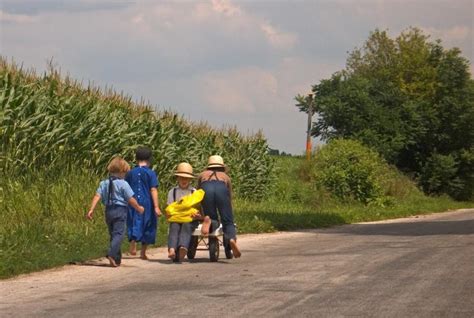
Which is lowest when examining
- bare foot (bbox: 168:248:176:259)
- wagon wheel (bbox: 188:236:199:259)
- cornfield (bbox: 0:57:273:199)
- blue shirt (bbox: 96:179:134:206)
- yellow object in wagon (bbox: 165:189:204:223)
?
bare foot (bbox: 168:248:176:259)

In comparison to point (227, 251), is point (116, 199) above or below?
above

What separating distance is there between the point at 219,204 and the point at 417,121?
48194 mm

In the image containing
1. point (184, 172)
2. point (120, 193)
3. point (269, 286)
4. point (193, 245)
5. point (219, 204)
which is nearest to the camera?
point (269, 286)

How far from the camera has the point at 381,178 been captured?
47.4 meters

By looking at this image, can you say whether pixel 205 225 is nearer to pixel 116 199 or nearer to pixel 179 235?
pixel 179 235

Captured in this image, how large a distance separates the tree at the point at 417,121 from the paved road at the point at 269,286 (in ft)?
137

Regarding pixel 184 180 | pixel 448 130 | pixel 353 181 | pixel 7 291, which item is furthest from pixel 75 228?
pixel 448 130

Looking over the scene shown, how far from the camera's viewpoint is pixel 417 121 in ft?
207

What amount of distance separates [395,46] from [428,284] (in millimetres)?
78939

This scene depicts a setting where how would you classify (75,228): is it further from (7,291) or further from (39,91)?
(7,291)

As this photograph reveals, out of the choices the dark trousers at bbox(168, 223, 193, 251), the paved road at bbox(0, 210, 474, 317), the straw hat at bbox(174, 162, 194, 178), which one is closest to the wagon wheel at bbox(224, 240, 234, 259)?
the paved road at bbox(0, 210, 474, 317)

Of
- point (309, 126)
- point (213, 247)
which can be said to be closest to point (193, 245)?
point (213, 247)

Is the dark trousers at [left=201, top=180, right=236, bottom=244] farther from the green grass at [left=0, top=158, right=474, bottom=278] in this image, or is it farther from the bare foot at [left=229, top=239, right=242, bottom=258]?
the green grass at [left=0, top=158, right=474, bottom=278]

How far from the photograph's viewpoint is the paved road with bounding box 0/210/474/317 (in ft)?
34.3
